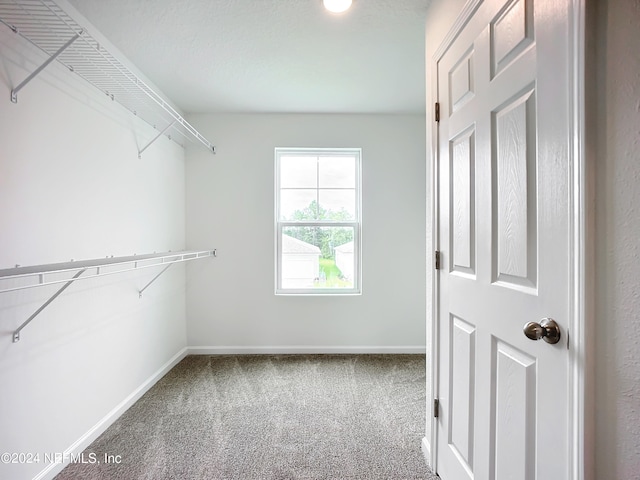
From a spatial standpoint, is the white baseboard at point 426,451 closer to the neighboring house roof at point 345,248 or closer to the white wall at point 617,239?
the white wall at point 617,239

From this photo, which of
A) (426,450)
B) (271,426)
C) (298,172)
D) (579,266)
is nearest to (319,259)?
(298,172)

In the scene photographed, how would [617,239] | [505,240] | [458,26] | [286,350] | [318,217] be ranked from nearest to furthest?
[617,239] < [505,240] < [458,26] < [286,350] < [318,217]

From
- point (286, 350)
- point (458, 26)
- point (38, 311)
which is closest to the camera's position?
point (458, 26)

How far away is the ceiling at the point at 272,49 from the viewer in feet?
5.28

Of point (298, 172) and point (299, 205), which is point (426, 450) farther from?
point (298, 172)

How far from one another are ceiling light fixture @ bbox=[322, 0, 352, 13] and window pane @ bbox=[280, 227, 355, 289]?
187 cm

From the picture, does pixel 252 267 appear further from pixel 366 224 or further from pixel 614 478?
pixel 614 478

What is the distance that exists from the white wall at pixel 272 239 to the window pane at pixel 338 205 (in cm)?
15

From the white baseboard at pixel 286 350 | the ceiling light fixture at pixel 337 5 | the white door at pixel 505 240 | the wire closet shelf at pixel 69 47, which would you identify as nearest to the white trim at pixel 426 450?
the white door at pixel 505 240

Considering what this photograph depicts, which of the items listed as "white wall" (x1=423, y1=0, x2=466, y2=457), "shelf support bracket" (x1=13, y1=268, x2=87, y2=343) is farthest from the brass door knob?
"shelf support bracket" (x1=13, y1=268, x2=87, y2=343)

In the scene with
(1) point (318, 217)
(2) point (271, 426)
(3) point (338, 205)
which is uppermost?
(3) point (338, 205)

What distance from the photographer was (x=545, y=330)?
2.51ft

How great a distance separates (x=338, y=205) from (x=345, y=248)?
1.50 feet

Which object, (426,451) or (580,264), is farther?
(426,451)
